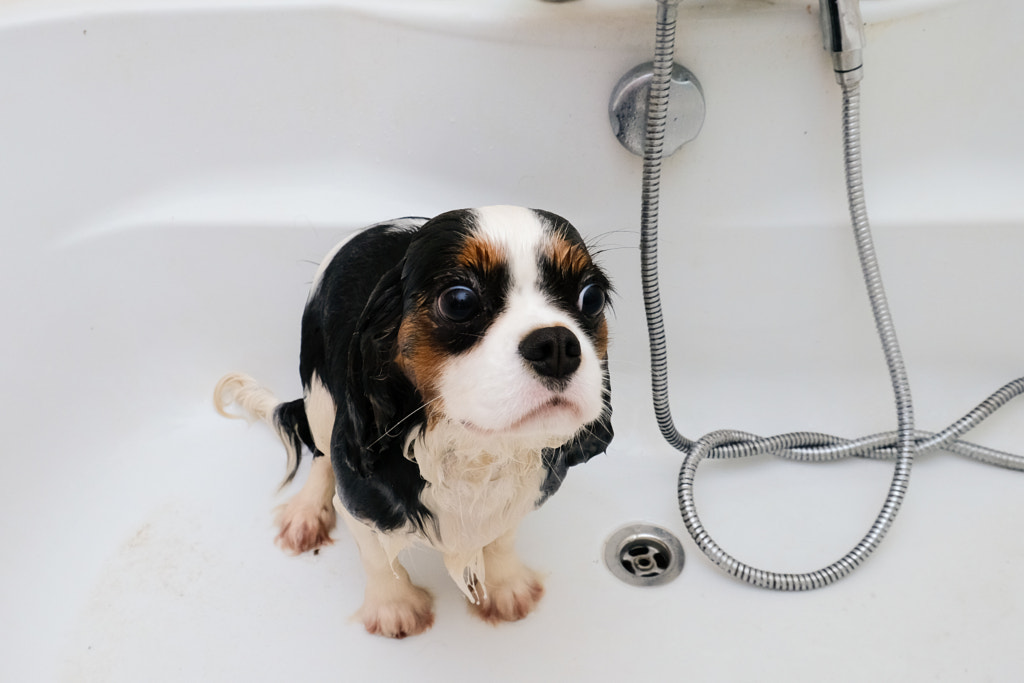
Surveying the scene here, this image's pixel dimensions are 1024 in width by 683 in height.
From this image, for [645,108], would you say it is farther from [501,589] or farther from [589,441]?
[501,589]

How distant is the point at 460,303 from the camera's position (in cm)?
76

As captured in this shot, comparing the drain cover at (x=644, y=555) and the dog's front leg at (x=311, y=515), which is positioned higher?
the dog's front leg at (x=311, y=515)

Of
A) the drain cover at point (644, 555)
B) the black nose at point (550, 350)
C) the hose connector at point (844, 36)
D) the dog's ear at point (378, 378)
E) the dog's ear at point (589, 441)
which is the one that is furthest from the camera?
the drain cover at point (644, 555)

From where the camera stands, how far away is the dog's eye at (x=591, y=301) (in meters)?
0.81

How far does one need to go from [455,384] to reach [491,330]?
2.3 inches

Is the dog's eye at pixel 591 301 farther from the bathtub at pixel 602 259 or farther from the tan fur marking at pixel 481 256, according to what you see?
the bathtub at pixel 602 259

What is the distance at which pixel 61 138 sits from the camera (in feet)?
4.16

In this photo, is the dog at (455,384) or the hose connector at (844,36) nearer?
the dog at (455,384)

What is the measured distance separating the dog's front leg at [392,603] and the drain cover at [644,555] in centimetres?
28

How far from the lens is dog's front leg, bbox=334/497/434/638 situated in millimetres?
1104

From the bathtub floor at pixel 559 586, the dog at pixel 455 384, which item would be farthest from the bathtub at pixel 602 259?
the dog at pixel 455 384

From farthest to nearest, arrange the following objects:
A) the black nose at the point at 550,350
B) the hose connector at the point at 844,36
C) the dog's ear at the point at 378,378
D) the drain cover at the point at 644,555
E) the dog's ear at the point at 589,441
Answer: the drain cover at the point at 644,555 → the hose connector at the point at 844,36 → the dog's ear at the point at 589,441 → the dog's ear at the point at 378,378 → the black nose at the point at 550,350

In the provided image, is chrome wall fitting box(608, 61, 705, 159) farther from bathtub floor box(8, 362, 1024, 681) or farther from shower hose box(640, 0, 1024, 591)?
bathtub floor box(8, 362, 1024, 681)

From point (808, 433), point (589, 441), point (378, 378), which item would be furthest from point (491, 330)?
point (808, 433)
